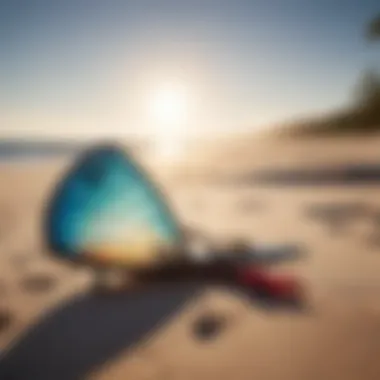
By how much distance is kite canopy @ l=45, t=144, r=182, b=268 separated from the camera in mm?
1155

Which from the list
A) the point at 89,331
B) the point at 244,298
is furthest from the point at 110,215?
the point at 244,298

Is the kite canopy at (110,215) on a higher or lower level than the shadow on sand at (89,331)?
higher

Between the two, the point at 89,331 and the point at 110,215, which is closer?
the point at 89,331

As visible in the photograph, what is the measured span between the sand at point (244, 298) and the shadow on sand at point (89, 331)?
2cm

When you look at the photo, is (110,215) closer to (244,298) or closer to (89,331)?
(89,331)

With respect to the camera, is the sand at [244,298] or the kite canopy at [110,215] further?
the kite canopy at [110,215]

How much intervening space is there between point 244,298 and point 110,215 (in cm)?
37

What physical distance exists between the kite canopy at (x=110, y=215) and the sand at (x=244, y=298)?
0.08 m

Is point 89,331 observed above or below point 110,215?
below

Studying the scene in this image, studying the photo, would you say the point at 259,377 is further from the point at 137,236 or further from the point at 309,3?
the point at 309,3

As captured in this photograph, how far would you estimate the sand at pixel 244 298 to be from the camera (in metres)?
0.95

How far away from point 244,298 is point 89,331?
0.36 metres

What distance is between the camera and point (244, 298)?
3.77ft

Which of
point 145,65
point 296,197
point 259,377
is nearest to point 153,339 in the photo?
point 259,377
